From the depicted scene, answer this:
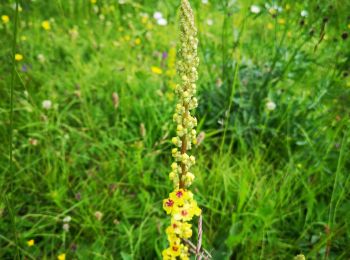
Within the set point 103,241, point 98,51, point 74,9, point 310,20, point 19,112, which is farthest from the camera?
point 74,9

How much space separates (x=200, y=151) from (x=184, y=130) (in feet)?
4.02

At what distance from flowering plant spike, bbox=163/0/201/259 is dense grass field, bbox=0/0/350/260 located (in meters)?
0.60

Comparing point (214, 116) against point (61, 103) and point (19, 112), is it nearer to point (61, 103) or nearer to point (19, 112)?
point (61, 103)

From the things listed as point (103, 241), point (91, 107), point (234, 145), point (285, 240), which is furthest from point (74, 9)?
point (285, 240)

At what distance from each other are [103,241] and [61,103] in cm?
122

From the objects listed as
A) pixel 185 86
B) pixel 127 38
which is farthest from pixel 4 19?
pixel 185 86

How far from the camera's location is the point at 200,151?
84.3 inches

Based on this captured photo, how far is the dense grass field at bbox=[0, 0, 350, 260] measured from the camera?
5.60 feet

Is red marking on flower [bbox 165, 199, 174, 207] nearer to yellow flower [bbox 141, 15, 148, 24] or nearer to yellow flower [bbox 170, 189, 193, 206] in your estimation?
yellow flower [bbox 170, 189, 193, 206]

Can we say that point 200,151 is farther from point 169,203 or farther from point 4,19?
point 4,19

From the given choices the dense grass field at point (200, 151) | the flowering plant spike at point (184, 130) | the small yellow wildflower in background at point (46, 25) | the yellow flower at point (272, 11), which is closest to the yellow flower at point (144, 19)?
the dense grass field at point (200, 151)

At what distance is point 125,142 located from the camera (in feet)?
7.45

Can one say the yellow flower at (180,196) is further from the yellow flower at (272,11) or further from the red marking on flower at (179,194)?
the yellow flower at (272,11)

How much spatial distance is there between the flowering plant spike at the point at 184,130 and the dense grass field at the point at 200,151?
0.60 m
